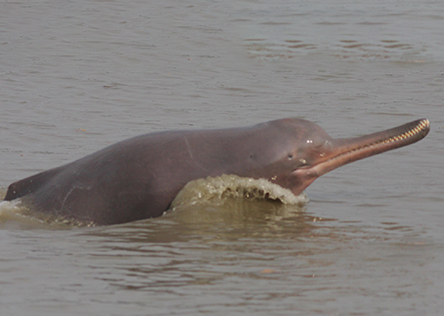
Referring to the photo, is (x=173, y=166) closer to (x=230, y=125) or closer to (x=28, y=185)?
(x=28, y=185)

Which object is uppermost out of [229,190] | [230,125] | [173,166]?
[173,166]

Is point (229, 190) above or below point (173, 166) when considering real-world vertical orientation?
below

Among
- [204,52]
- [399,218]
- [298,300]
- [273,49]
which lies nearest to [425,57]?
[273,49]

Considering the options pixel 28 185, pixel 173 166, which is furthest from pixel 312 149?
pixel 28 185

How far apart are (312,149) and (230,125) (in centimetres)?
477

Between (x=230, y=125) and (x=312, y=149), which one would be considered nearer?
(x=312, y=149)

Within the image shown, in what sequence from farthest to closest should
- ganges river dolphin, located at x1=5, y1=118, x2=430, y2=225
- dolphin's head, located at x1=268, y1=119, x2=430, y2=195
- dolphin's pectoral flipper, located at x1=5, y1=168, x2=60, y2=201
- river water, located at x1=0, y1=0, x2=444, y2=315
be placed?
dolphin's pectoral flipper, located at x1=5, y1=168, x2=60, y2=201 < dolphin's head, located at x1=268, y1=119, x2=430, y2=195 < ganges river dolphin, located at x1=5, y1=118, x2=430, y2=225 < river water, located at x1=0, y1=0, x2=444, y2=315

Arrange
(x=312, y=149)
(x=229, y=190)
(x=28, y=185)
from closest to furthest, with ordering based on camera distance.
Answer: (x=229, y=190) < (x=312, y=149) < (x=28, y=185)

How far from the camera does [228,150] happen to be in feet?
25.9

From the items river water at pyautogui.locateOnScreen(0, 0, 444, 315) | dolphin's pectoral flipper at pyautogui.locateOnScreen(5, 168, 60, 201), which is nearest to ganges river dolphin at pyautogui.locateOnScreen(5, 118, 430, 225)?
dolphin's pectoral flipper at pyautogui.locateOnScreen(5, 168, 60, 201)

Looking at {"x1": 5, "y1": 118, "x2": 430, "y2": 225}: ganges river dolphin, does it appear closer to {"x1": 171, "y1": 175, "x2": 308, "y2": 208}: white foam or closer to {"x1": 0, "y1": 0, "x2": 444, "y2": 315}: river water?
{"x1": 171, "y1": 175, "x2": 308, "y2": 208}: white foam

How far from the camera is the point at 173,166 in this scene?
25.4ft

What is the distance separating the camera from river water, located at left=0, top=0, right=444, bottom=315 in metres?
5.57

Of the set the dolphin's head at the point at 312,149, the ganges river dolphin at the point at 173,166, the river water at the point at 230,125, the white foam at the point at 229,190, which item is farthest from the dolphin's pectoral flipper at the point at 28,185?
the dolphin's head at the point at 312,149
